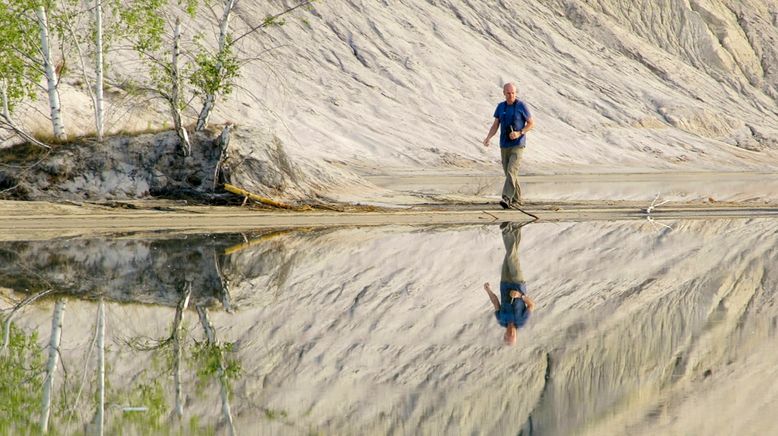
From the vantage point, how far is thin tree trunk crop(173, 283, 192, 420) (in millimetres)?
4979

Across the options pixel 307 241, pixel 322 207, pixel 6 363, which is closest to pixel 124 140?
pixel 322 207

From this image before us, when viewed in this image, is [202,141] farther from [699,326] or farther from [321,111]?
[321,111]

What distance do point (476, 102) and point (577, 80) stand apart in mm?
8590

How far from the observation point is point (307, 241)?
42.0 feet

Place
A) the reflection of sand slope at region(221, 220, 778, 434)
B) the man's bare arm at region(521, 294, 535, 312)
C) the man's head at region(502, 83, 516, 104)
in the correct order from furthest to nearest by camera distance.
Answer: the man's head at region(502, 83, 516, 104), the man's bare arm at region(521, 294, 535, 312), the reflection of sand slope at region(221, 220, 778, 434)

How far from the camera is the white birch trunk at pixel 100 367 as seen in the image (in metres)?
4.80

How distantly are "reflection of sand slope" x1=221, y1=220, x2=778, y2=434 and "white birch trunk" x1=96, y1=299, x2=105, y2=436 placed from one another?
0.75m

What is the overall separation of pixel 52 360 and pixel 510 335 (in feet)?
8.84

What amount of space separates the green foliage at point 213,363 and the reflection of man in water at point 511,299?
1.66m

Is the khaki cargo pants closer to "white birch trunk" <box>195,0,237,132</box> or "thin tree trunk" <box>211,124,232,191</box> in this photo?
"thin tree trunk" <box>211,124,232,191</box>

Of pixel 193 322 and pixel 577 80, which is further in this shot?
pixel 577 80

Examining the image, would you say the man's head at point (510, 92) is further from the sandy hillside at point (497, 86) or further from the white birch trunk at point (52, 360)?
the sandy hillside at point (497, 86)

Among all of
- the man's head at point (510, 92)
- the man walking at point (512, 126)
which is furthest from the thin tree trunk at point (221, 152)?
the man's head at point (510, 92)

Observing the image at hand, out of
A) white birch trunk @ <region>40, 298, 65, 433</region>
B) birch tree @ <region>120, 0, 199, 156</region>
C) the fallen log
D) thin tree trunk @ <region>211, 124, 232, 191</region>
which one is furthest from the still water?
birch tree @ <region>120, 0, 199, 156</region>
